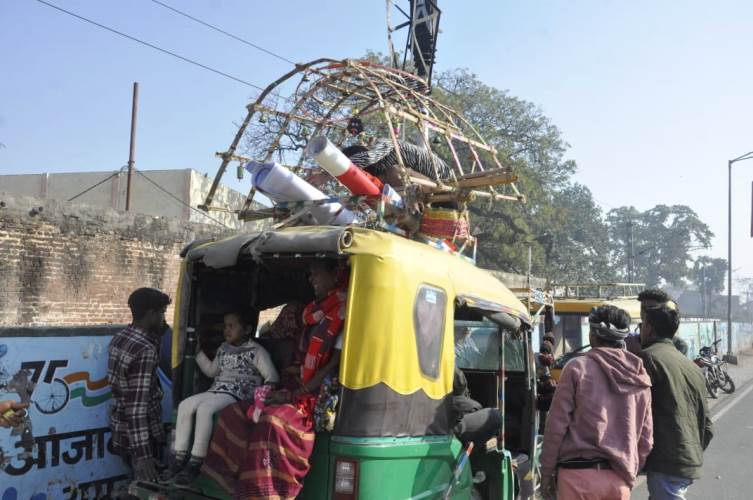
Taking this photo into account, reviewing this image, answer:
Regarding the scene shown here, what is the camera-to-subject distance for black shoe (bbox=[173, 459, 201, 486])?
3.53 metres

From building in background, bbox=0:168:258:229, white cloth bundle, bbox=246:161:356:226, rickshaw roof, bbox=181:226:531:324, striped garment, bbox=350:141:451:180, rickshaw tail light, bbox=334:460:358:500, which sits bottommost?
rickshaw tail light, bbox=334:460:358:500

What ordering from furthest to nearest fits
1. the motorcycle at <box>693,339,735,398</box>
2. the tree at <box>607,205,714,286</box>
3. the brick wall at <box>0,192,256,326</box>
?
the tree at <box>607,205,714,286</box>
the motorcycle at <box>693,339,735,398</box>
the brick wall at <box>0,192,256,326</box>

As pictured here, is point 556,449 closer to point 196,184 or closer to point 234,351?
point 234,351

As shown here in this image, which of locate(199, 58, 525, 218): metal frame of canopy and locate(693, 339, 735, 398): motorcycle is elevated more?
locate(199, 58, 525, 218): metal frame of canopy

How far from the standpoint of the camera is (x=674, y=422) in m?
3.59

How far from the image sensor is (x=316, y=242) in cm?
325

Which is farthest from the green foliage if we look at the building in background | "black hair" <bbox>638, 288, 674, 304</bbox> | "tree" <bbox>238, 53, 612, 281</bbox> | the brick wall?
"black hair" <bbox>638, 288, 674, 304</bbox>

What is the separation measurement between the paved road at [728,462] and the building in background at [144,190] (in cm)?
1440

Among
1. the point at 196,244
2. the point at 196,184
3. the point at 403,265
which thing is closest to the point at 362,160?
the point at 196,244

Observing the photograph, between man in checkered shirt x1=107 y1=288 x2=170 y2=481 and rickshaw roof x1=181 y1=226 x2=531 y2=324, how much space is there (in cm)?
67

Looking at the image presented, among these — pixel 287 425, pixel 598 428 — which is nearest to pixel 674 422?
pixel 598 428

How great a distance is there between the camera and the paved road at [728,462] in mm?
6707

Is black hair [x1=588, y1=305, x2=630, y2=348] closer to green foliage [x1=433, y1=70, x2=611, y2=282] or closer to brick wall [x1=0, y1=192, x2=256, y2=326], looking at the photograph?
brick wall [x1=0, y1=192, x2=256, y2=326]

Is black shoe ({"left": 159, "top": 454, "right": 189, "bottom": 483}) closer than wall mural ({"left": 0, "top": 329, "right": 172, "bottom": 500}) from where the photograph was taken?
Yes
